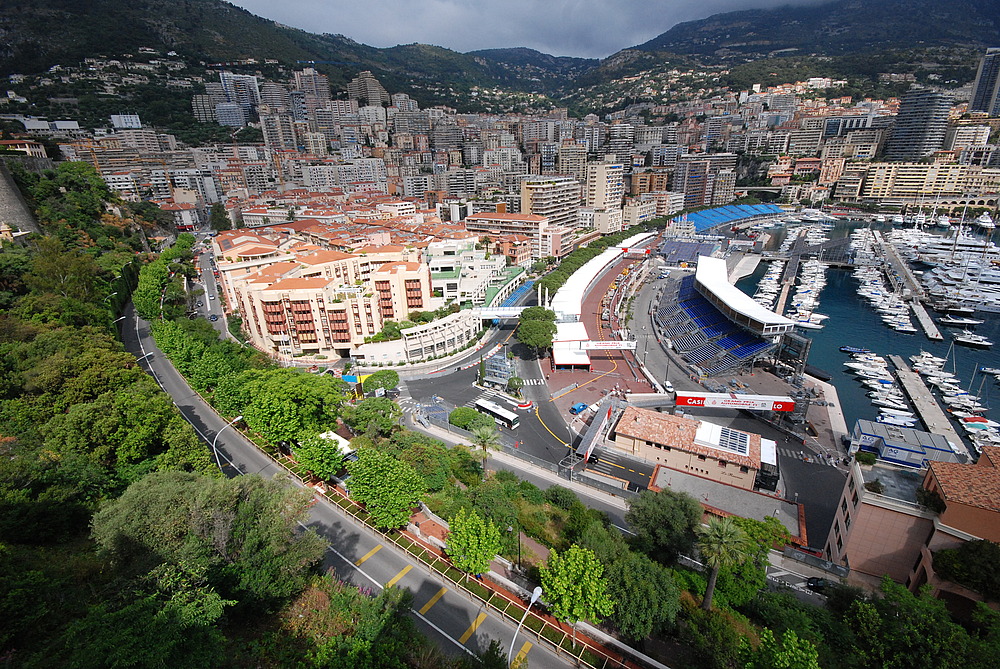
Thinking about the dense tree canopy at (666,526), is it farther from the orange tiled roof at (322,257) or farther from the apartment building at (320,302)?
the orange tiled roof at (322,257)

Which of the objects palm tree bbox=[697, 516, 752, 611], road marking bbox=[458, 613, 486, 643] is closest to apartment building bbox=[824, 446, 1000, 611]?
palm tree bbox=[697, 516, 752, 611]

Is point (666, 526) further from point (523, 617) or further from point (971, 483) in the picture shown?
point (971, 483)

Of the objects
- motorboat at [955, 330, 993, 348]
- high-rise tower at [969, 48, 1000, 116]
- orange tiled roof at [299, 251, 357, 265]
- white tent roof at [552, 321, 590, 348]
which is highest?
high-rise tower at [969, 48, 1000, 116]

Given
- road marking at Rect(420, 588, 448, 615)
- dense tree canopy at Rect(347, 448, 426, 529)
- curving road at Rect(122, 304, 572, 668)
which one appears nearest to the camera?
curving road at Rect(122, 304, 572, 668)

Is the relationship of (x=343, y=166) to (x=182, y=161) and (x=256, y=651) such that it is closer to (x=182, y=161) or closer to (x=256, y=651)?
(x=182, y=161)

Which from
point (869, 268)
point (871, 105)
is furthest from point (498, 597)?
point (871, 105)

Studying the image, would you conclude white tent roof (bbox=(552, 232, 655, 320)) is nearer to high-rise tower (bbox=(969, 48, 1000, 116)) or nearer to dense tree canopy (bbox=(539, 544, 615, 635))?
dense tree canopy (bbox=(539, 544, 615, 635))

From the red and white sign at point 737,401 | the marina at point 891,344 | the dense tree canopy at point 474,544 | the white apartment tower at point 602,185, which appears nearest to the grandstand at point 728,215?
the white apartment tower at point 602,185
